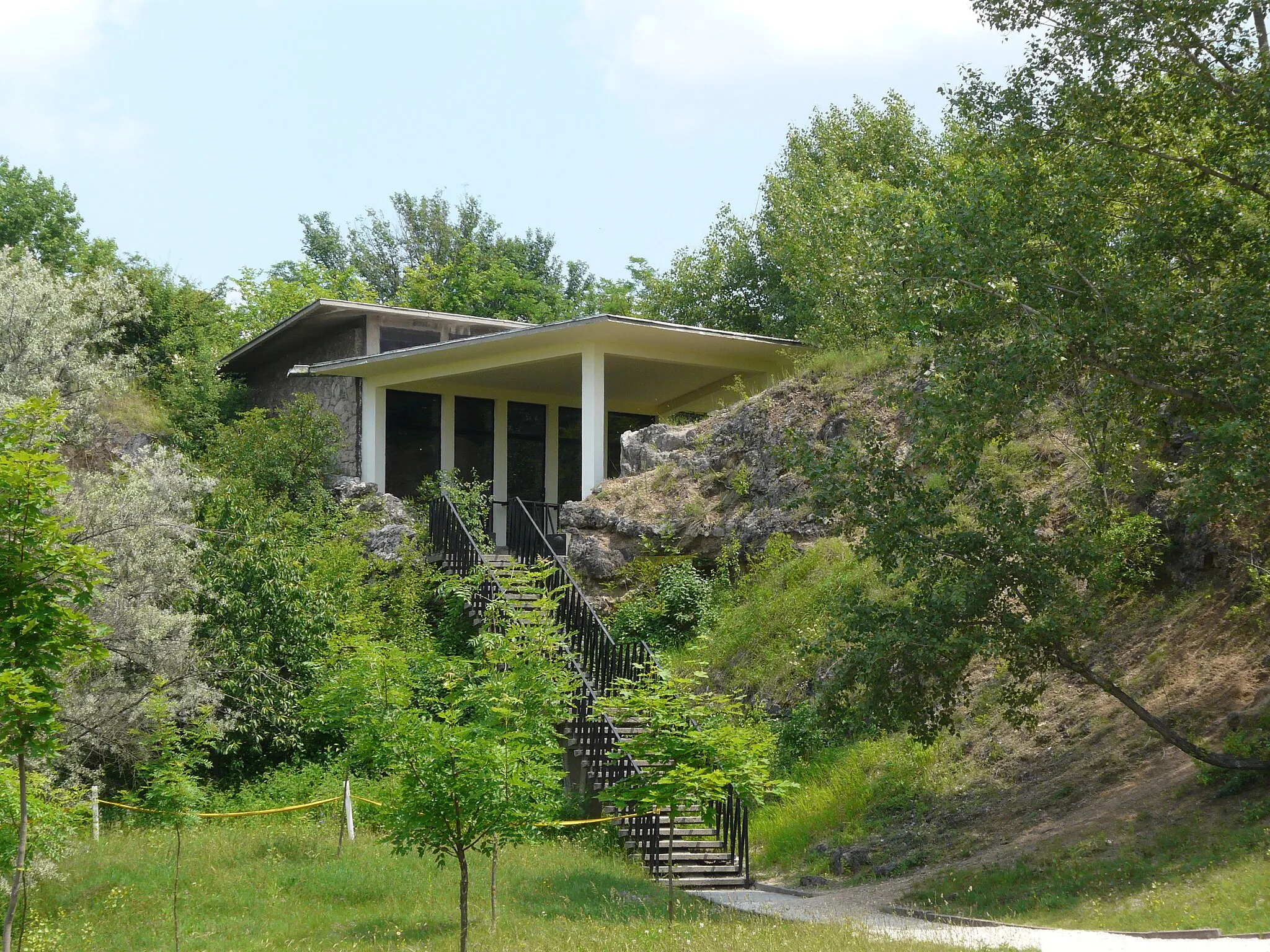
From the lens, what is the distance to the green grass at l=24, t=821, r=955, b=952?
10008 millimetres

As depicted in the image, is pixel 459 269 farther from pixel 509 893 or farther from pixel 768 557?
pixel 509 893

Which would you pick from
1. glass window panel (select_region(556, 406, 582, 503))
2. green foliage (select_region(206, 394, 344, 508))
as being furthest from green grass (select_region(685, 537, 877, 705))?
green foliage (select_region(206, 394, 344, 508))

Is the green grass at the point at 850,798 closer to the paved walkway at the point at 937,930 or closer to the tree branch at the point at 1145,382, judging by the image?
the paved walkway at the point at 937,930

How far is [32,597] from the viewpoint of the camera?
7.31 metres

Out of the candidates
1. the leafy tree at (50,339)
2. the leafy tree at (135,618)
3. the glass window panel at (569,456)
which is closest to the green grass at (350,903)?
the leafy tree at (135,618)

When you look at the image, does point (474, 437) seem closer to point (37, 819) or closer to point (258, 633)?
point (258, 633)

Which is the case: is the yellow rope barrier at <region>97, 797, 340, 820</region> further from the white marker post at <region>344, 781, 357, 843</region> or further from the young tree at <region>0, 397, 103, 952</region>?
the young tree at <region>0, 397, 103, 952</region>

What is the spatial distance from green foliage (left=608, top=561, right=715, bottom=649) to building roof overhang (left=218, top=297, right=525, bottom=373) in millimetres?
7921

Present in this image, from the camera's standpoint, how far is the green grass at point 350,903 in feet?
32.8

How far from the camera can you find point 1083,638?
15.2 m

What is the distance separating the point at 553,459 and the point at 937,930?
16334 millimetres

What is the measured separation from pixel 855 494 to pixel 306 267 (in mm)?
41660

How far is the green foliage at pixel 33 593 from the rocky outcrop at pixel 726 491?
42.0 feet

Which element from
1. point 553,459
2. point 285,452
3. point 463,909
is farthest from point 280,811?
point 553,459
